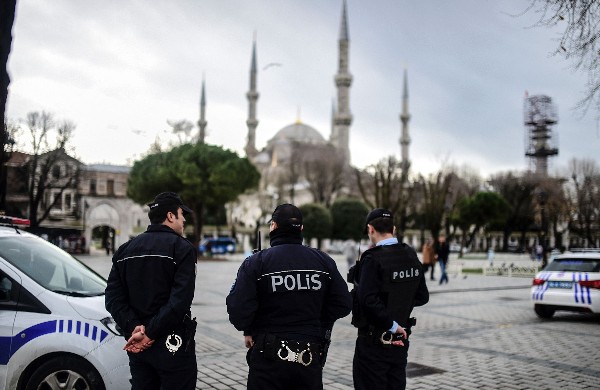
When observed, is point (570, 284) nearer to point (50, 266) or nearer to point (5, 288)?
point (50, 266)

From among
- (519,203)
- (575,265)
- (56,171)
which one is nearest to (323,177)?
(519,203)

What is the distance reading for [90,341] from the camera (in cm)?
455

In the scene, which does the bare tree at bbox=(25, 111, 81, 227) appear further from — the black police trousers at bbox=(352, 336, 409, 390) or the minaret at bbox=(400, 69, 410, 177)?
the minaret at bbox=(400, 69, 410, 177)

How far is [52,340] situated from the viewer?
4500 millimetres

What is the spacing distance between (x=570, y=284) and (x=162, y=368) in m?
9.54

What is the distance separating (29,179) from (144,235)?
129ft

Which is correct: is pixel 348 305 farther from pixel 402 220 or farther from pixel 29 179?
pixel 29 179

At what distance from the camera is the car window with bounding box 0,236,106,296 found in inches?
193

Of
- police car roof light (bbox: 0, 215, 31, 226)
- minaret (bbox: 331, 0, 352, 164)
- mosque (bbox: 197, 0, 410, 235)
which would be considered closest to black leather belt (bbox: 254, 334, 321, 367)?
police car roof light (bbox: 0, 215, 31, 226)

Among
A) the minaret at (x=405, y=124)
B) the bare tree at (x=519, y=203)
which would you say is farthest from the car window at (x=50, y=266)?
the minaret at (x=405, y=124)

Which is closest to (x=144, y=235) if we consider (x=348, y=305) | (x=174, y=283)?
(x=174, y=283)

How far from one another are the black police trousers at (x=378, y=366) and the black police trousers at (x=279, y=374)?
2.49 ft

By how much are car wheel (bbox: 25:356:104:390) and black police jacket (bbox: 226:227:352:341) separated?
163 cm

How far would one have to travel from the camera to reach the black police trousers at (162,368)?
367cm
